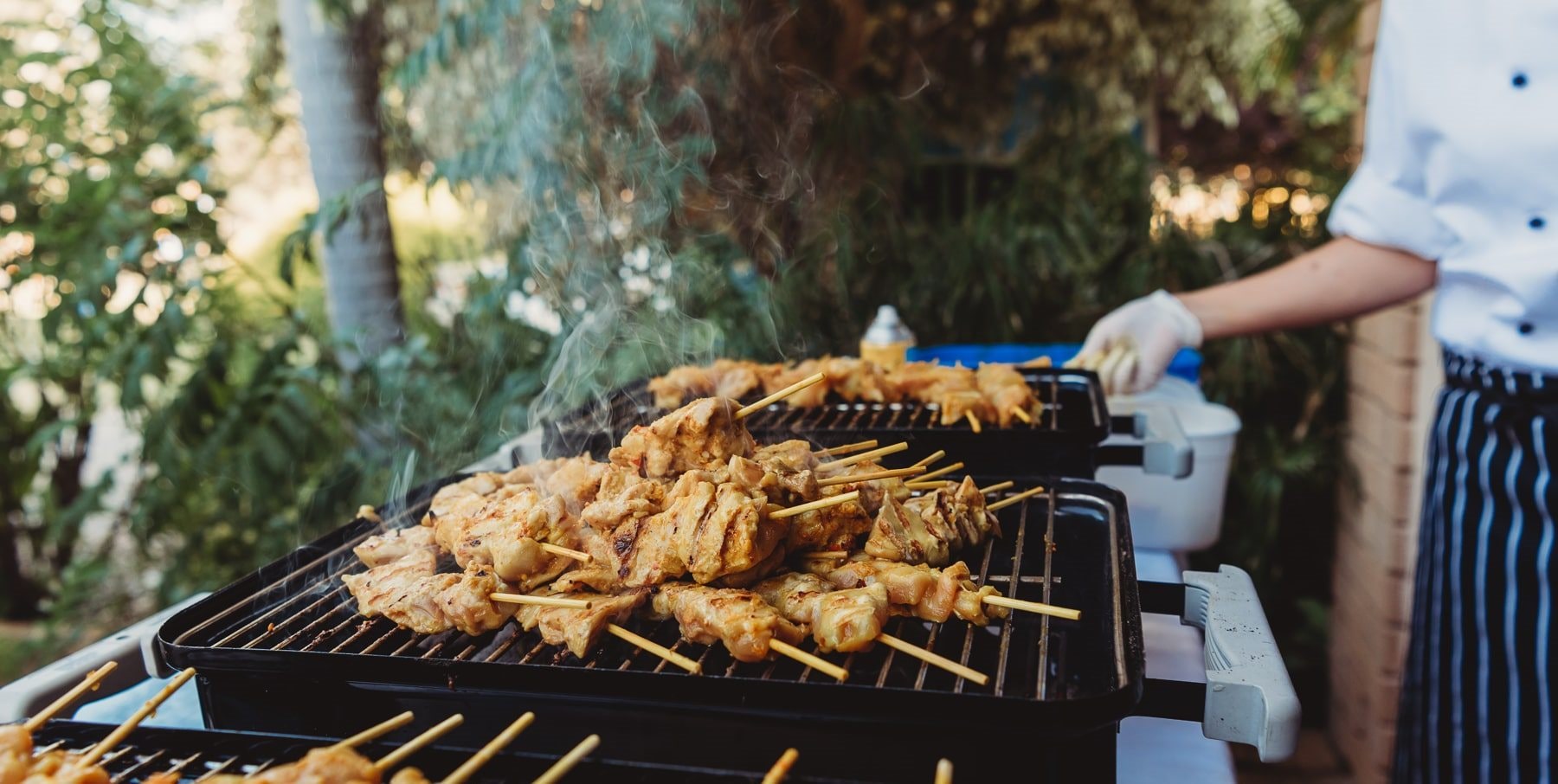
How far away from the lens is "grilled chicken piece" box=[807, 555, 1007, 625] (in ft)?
5.90

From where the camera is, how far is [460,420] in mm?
5113

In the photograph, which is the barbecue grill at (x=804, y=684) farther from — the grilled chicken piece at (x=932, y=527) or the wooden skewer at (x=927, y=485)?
the wooden skewer at (x=927, y=485)

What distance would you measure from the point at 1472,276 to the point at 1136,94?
6.68 metres

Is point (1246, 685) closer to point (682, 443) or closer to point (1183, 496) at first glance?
point (682, 443)

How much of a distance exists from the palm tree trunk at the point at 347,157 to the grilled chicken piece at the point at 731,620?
410 cm

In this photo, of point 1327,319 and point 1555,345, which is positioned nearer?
point 1555,345

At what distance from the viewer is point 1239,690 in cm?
147

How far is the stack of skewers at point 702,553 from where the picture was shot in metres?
1.76

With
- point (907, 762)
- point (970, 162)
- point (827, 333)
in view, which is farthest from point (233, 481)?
point (970, 162)

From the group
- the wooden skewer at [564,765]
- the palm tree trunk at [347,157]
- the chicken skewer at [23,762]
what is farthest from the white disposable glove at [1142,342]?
the palm tree trunk at [347,157]

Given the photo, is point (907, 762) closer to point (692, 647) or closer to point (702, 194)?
point (692, 647)

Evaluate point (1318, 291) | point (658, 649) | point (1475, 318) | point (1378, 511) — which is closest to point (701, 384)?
point (658, 649)

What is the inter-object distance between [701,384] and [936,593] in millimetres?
1618

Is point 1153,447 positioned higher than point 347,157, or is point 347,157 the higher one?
point 347,157
